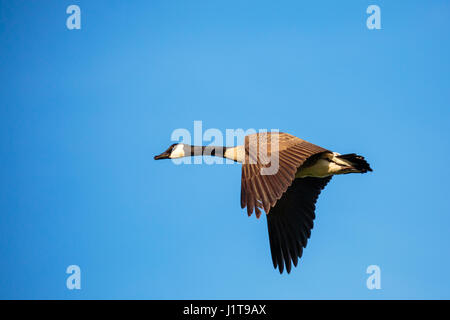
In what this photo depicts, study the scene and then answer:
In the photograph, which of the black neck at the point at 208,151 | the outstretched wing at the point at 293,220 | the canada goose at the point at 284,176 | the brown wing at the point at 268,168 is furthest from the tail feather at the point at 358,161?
the black neck at the point at 208,151

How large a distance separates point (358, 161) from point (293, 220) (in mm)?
1688

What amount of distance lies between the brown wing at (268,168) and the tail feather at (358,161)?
69 centimetres

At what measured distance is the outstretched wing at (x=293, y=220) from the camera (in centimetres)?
917

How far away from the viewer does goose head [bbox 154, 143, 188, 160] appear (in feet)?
34.7

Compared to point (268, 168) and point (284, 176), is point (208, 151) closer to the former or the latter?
point (268, 168)

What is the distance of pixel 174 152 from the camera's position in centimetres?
1062

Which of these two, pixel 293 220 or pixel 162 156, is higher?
pixel 162 156

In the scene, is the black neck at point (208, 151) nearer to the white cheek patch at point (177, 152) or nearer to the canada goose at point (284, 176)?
the canada goose at point (284, 176)

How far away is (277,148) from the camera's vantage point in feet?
24.5

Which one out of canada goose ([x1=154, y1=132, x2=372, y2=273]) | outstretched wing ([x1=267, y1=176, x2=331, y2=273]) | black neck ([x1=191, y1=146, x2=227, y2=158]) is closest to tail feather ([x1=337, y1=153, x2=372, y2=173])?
canada goose ([x1=154, y1=132, x2=372, y2=273])

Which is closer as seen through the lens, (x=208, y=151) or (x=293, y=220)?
(x=293, y=220)

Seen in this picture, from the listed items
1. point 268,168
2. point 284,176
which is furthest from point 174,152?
point 284,176
